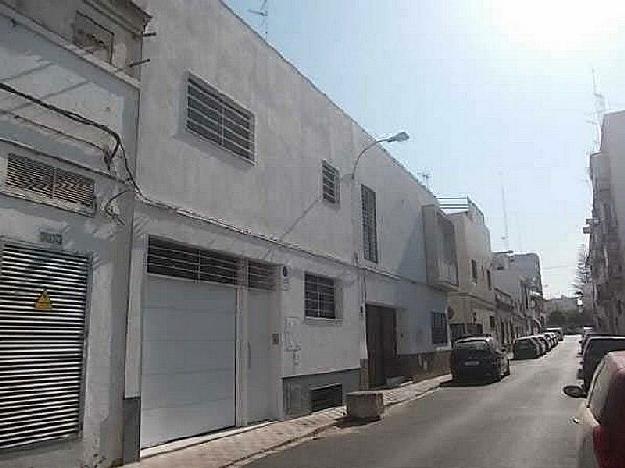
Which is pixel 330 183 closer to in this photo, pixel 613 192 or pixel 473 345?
pixel 473 345

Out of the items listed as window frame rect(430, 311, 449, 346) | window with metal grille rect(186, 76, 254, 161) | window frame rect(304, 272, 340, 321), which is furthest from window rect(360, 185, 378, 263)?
window frame rect(430, 311, 449, 346)

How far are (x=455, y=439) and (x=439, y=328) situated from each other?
706 inches

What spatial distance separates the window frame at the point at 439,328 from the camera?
27.0m

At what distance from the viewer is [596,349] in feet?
62.9

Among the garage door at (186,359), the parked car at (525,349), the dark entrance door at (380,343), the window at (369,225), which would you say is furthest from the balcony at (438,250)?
the garage door at (186,359)

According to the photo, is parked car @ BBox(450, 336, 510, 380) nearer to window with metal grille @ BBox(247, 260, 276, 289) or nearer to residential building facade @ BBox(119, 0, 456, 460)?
residential building facade @ BBox(119, 0, 456, 460)

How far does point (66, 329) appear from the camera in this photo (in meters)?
8.02

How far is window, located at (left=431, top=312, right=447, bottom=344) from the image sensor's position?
27.2 meters

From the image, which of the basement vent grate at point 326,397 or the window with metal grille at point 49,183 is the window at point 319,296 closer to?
the basement vent grate at point 326,397

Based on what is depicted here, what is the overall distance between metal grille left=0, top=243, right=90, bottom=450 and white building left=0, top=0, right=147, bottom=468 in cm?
1

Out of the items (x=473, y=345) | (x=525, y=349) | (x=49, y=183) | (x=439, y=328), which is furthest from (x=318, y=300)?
(x=525, y=349)

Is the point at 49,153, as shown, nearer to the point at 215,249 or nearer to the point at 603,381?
the point at 215,249

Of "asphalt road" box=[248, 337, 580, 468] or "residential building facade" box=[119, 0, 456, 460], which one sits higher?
"residential building facade" box=[119, 0, 456, 460]

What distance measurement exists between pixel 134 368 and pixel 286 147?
7224 millimetres
